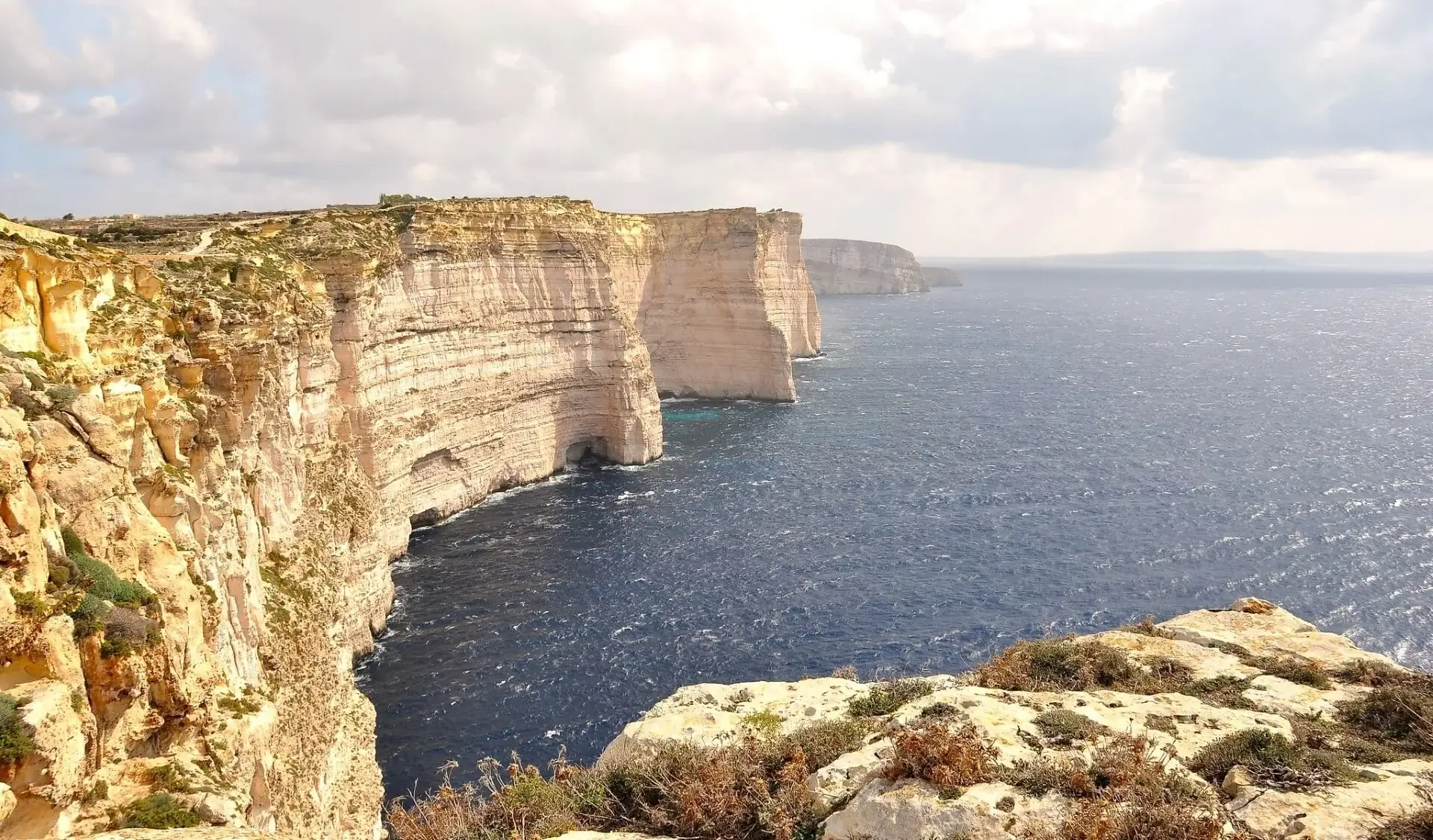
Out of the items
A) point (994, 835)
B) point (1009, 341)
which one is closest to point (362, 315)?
point (994, 835)

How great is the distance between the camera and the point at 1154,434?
245 ft

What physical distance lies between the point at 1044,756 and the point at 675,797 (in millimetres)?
6709

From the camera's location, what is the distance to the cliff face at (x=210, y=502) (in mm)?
13633

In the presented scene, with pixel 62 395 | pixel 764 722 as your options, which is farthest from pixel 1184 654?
pixel 62 395

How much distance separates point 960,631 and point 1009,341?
107 m

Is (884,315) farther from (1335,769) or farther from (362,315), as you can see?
(1335,769)

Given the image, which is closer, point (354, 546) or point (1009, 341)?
point (354, 546)

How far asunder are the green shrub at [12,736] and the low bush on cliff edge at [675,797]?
6.94 meters

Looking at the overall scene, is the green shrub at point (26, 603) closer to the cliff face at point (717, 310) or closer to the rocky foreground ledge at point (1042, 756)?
the rocky foreground ledge at point (1042, 756)

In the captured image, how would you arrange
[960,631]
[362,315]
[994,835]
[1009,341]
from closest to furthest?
[994,835] < [960,631] < [362,315] < [1009,341]

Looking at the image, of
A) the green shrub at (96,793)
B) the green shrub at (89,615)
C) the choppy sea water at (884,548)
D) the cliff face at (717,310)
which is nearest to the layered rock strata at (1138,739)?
the green shrub at (96,793)

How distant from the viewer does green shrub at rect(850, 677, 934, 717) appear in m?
19.1

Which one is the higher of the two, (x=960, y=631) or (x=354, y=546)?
(x=354, y=546)

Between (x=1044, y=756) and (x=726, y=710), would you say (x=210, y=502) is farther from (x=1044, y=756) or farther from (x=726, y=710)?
(x=1044, y=756)
